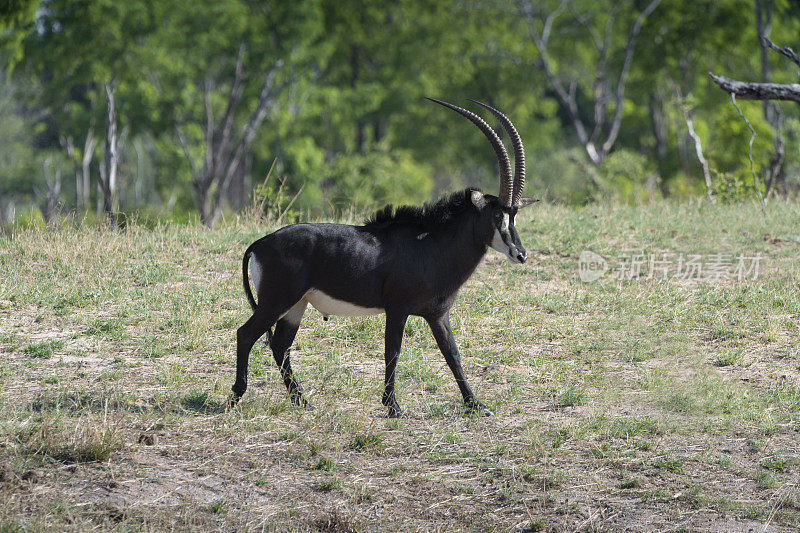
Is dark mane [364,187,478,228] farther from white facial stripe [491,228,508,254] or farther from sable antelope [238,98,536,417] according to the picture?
white facial stripe [491,228,508,254]

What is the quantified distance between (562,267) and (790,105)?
3390 cm

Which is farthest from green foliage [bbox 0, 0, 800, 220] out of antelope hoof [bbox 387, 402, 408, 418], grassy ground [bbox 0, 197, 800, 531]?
antelope hoof [bbox 387, 402, 408, 418]

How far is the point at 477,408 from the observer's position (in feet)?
24.1

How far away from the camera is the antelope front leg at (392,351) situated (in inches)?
286

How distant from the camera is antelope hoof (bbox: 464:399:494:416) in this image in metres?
7.26

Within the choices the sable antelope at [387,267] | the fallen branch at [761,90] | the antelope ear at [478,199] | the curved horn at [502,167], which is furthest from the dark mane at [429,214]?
the fallen branch at [761,90]

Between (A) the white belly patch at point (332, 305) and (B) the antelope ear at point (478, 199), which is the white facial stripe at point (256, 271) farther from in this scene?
(B) the antelope ear at point (478, 199)

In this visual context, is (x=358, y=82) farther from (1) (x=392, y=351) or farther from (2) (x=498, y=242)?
(1) (x=392, y=351)

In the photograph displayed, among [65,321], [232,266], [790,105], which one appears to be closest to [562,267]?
[232,266]
